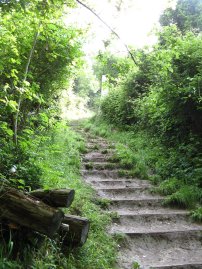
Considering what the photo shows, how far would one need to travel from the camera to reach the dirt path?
4605 mm

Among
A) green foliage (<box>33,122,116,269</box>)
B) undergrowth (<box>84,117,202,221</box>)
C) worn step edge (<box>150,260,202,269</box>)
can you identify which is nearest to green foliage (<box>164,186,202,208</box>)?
undergrowth (<box>84,117,202,221</box>)

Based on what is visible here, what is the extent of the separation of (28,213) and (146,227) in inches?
119

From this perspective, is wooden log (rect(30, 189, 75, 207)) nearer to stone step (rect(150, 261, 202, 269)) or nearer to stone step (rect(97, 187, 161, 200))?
stone step (rect(150, 261, 202, 269))

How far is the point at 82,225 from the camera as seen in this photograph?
396cm

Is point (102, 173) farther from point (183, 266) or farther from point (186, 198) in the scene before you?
point (183, 266)

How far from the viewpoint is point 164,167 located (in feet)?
25.9

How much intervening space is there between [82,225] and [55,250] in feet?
1.60

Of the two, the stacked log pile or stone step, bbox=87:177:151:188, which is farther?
stone step, bbox=87:177:151:188

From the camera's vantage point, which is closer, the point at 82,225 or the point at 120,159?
the point at 82,225

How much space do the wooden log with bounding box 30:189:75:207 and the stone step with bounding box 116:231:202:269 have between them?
1.45 m

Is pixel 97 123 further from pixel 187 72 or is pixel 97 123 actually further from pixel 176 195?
pixel 176 195

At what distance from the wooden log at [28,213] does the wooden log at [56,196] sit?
293 millimetres

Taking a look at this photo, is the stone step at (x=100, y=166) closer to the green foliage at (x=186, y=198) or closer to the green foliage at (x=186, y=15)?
the green foliage at (x=186, y=198)

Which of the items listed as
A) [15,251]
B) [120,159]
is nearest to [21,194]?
[15,251]
